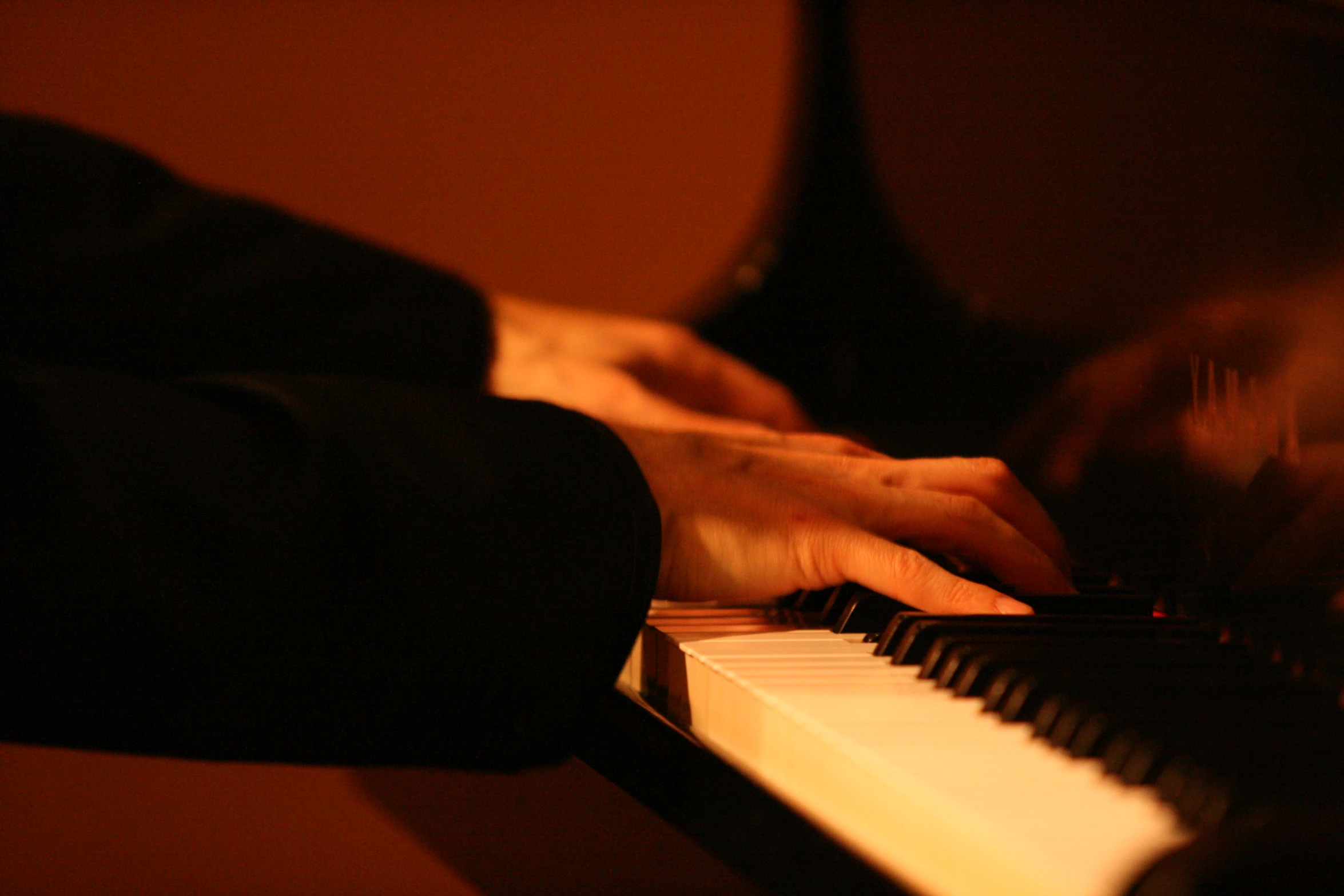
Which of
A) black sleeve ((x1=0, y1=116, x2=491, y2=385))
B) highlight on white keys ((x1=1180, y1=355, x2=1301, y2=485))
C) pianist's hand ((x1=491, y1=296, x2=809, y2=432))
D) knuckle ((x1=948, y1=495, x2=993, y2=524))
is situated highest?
highlight on white keys ((x1=1180, y1=355, x2=1301, y2=485))

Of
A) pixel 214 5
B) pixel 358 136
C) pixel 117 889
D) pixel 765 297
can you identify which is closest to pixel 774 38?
pixel 358 136

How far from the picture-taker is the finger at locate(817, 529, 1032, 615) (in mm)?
547

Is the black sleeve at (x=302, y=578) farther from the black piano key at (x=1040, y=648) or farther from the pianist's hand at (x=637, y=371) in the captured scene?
the pianist's hand at (x=637, y=371)

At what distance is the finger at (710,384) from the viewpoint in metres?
1.07

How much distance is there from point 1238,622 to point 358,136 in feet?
5.59

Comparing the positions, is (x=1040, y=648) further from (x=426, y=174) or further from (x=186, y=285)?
(x=426, y=174)

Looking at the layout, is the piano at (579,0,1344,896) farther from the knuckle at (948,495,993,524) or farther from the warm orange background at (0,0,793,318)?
the warm orange background at (0,0,793,318)

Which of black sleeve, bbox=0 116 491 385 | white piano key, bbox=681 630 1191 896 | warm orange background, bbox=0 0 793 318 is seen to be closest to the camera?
white piano key, bbox=681 630 1191 896

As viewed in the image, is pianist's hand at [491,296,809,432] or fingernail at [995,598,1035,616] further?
pianist's hand at [491,296,809,432]

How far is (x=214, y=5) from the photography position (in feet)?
5.65

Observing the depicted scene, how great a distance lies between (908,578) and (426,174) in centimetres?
160

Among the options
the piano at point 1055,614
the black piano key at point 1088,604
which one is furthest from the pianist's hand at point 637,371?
the black piano key at point 1088,604

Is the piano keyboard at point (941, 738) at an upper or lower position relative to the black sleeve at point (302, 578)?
upper

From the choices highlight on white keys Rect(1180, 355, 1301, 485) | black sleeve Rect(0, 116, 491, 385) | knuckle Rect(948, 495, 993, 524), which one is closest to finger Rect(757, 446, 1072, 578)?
knuckle Rect(948, 495, 993, 524)
